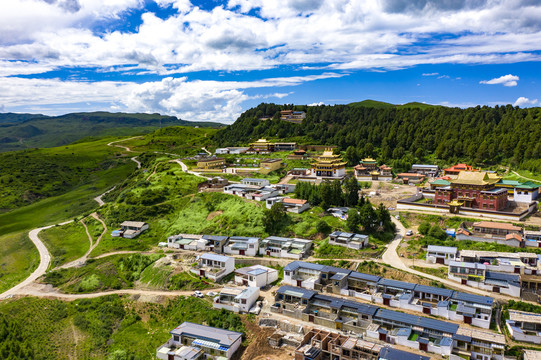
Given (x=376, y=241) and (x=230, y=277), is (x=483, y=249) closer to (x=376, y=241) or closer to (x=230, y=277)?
(x=376, y=241)

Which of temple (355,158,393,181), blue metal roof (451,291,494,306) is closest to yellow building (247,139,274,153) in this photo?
temple (355,158,393,181)

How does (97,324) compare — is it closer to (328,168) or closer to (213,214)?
(213,214)

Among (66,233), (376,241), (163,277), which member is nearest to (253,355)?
(163,277)

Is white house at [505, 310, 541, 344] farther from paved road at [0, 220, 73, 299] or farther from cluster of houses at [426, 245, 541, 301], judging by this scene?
paved road at [0, 220, 73, 299]

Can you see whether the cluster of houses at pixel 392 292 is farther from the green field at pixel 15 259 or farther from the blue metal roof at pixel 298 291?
the green field at pixel 15 259

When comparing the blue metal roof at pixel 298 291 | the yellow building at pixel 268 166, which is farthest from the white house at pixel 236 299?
the yellow building at pixel 268 166

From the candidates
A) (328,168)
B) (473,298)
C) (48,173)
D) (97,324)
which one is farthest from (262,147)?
(473,298)
